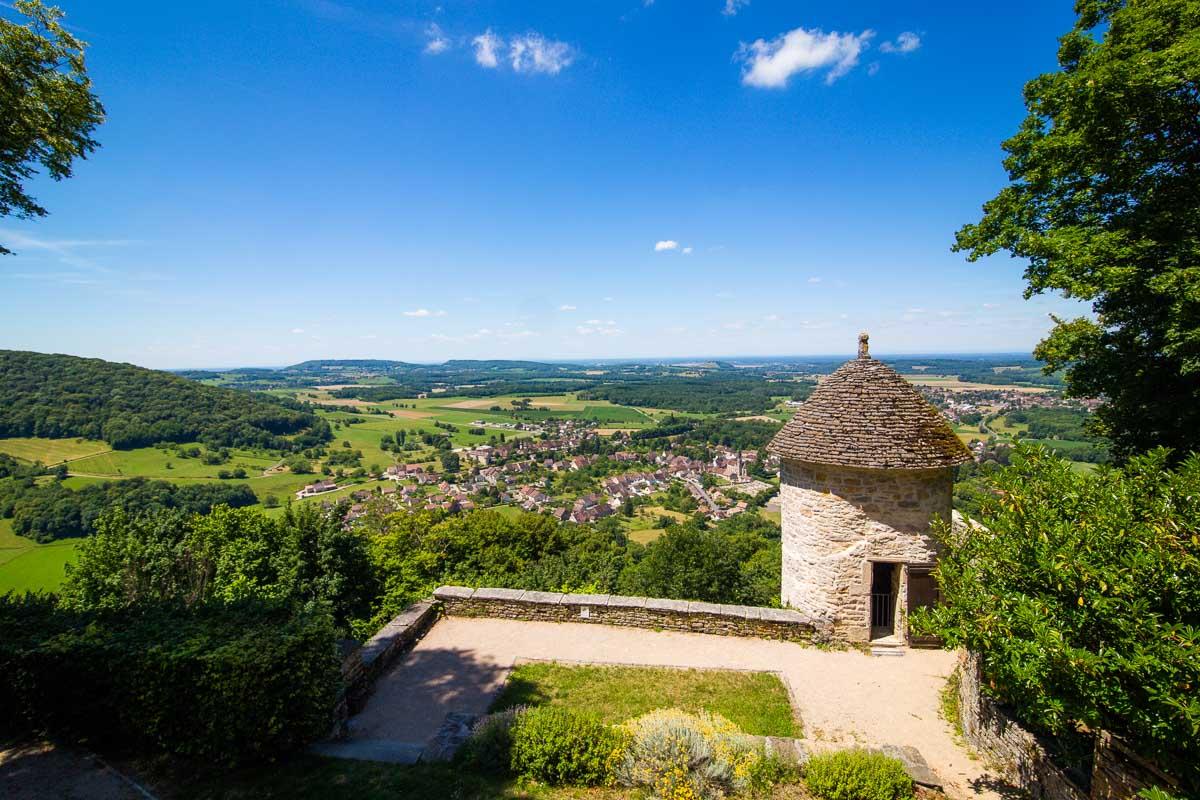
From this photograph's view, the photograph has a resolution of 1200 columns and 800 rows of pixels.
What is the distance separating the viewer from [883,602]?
9.37 m

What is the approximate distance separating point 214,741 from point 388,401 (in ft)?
421

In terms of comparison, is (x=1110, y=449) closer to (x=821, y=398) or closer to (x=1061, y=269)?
(x=1061, y=269)

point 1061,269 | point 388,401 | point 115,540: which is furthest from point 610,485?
point 388,401

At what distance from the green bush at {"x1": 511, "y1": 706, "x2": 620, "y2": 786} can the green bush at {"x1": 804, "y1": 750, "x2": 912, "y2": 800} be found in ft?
6.89

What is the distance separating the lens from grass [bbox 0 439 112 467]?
41.7 metres

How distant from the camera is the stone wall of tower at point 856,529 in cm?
836

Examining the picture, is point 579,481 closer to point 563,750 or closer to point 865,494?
point 865,494

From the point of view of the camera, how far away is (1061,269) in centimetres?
742

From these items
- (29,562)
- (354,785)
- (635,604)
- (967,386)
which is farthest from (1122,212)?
(967,386)

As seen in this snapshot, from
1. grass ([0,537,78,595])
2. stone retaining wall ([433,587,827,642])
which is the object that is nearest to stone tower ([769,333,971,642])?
stone retaining wall ([433,587,827,642])

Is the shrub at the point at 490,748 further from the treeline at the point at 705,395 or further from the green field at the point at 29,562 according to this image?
the treeline at the point at 705,395

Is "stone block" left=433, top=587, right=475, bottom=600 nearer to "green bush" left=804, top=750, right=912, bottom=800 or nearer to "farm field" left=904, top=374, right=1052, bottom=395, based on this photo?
"green bush" left=804, top=750, right=912, bottom=800

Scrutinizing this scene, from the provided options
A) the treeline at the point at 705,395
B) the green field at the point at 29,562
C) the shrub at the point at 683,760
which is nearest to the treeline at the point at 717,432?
the treeline at the point at 705,395

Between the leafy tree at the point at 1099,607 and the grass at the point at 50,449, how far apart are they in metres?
62.0
